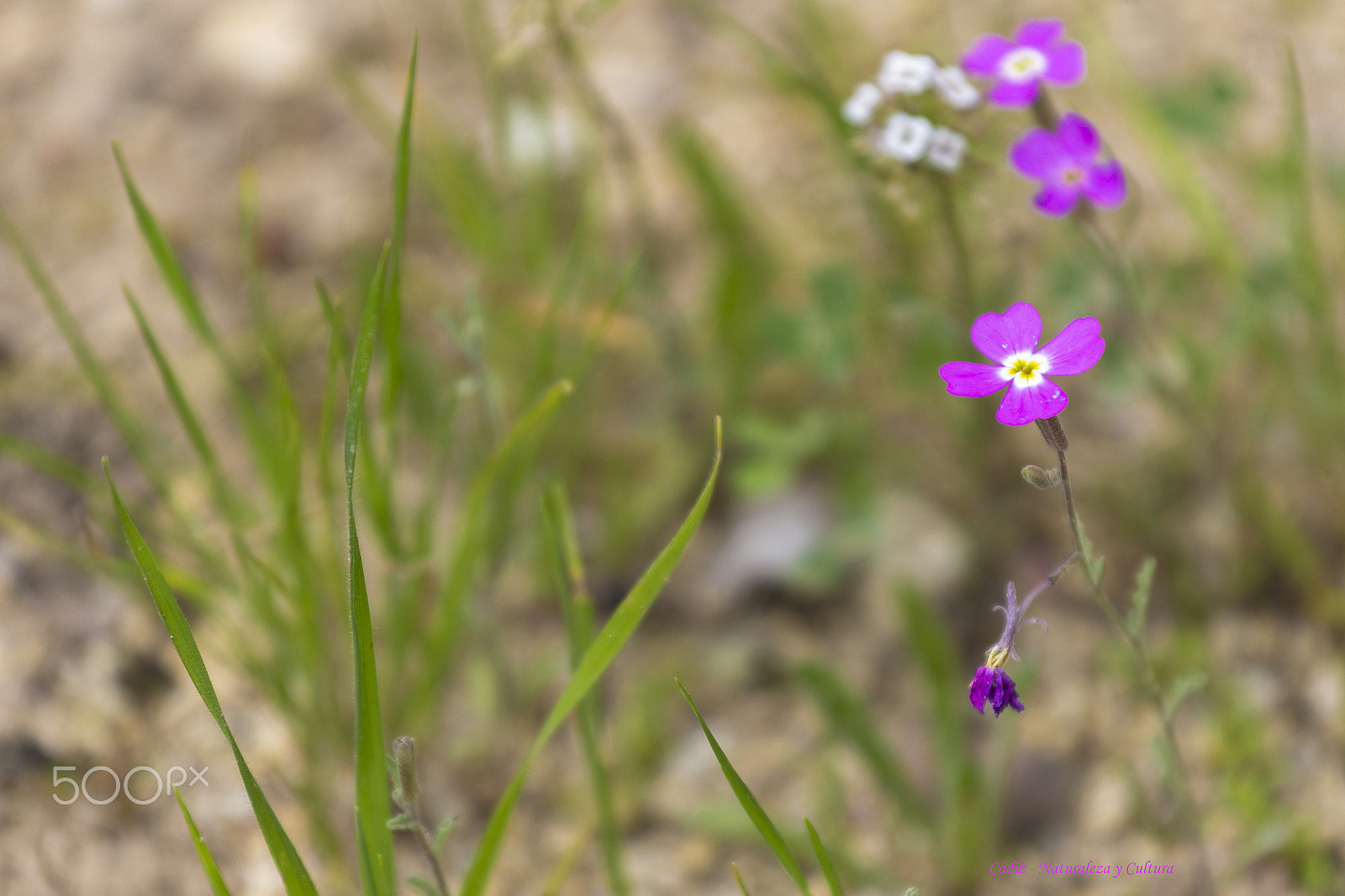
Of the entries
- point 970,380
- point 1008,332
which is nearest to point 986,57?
point 1008,332

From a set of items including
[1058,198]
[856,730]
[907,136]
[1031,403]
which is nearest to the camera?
[1031,403]

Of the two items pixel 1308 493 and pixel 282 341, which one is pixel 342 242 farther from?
pixel 1308 493

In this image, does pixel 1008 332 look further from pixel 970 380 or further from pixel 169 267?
pixel 169 267

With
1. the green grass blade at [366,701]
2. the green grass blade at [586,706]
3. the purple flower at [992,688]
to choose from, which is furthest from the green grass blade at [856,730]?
the green grass blade at [366,701]

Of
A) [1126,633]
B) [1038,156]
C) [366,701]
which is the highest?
[1038,156]

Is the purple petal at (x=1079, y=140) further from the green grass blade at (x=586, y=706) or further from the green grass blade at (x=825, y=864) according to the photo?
the green grass blade at (x=825, y=864)

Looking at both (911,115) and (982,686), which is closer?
(982,686)

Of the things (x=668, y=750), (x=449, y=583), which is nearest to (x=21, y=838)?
(x=449, y=583)
